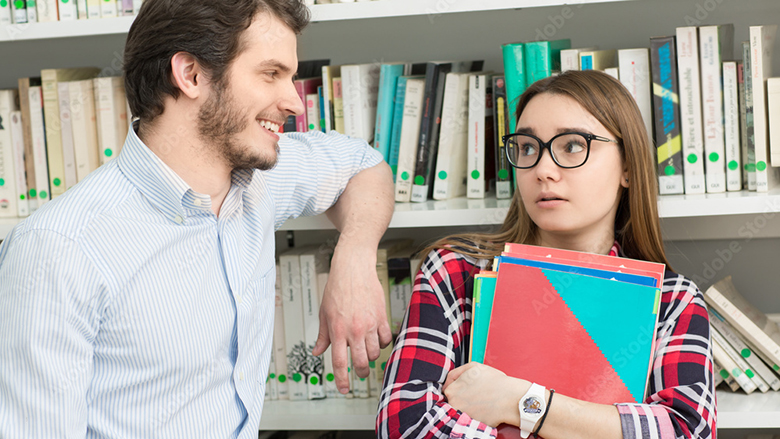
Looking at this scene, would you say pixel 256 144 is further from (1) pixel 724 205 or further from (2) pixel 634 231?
(1) pixel 724 205

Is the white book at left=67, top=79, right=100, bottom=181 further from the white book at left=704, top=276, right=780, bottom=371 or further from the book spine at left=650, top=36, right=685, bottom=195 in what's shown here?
the white book at left=704, top=276, right=780, bottom=371

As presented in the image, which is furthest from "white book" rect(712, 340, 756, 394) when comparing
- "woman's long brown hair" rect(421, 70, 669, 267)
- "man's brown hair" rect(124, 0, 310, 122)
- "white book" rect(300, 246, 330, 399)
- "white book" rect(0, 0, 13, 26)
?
"white book" rect(0, 0, 13, 26)

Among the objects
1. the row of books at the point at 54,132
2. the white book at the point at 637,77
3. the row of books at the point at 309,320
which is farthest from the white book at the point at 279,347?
the white book at the point at 637,77

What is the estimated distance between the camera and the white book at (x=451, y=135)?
133cm

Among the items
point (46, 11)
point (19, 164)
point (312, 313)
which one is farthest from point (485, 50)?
point (19, 164)

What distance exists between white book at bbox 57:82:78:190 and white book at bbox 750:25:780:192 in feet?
4.42

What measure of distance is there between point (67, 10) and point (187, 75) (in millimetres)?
567

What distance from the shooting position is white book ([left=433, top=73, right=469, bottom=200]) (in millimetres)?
1328

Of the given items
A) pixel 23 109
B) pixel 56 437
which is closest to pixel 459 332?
pixel 56 437

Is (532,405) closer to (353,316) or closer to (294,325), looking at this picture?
(353,316)

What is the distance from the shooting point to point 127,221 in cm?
87

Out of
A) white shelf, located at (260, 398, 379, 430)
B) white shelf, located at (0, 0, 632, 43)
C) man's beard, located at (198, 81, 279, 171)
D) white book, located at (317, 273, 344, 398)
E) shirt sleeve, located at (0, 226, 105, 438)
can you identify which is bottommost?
white shelf, located at (260, 398, 379, 430)

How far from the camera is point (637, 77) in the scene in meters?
1.24

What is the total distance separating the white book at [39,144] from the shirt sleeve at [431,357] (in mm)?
880
